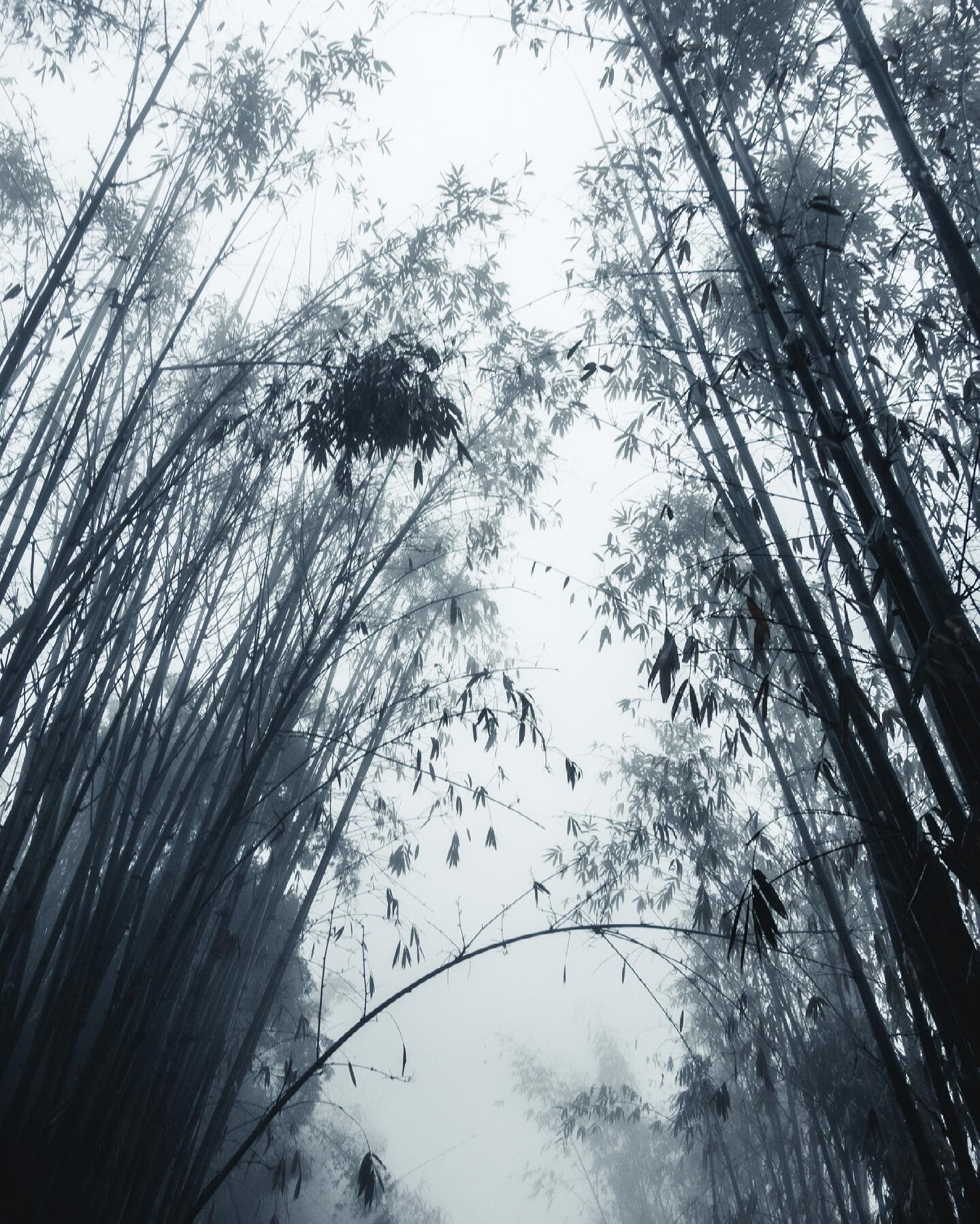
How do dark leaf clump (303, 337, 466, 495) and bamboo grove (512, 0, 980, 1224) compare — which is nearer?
bamboo grove (512, 0, 980, 1224)

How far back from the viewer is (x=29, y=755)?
1.94 m

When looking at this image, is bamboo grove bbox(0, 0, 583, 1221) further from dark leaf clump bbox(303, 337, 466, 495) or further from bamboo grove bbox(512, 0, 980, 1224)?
bamboo grove bbox(512, 0, 980, 1224)

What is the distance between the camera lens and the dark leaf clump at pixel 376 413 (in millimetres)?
2555

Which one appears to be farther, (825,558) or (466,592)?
(466,592)

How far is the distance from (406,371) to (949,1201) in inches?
112

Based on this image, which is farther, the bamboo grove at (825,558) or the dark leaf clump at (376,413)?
the dark leaf clump at (376,413)

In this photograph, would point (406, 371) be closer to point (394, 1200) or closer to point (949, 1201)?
point (949, 1201)

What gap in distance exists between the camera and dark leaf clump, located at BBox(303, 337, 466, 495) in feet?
8.38

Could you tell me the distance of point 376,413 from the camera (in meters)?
2.57

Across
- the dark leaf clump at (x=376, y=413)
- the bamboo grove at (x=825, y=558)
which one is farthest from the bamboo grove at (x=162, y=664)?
the bamboo grove at (x=825, y=558)

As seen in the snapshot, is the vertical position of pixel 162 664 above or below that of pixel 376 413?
below

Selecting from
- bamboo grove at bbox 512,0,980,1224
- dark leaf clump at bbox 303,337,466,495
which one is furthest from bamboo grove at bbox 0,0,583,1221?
bamboo grove at bbox 512,0,980,1224

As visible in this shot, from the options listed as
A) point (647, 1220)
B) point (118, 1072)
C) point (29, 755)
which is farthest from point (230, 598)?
A: point (647, 1220)

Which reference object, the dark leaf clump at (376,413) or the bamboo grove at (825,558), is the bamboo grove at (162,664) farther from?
the bamboo grove at (825,558)
